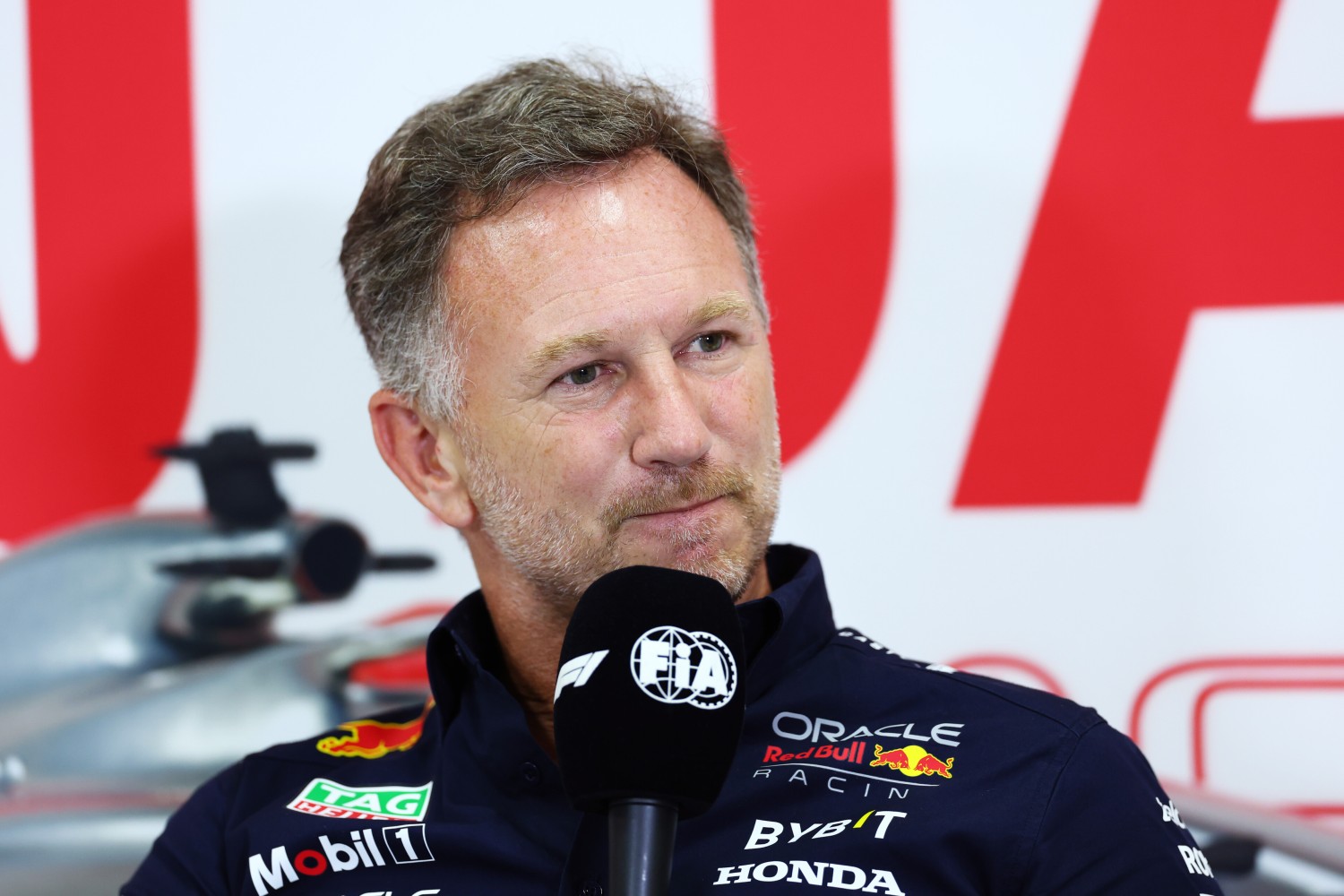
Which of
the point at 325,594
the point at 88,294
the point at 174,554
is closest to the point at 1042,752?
the point at 325,594

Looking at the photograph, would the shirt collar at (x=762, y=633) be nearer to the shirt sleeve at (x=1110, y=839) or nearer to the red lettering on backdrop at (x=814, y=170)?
the shirt sleeve at (x=1110, y=839)

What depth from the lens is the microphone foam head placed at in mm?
803

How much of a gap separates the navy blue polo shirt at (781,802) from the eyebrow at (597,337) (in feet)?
0.81

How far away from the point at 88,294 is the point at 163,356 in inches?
5.3

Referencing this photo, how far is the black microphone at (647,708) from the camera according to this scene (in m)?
0.79

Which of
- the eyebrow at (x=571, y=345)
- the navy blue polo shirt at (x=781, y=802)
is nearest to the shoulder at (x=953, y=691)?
the navy blue polo shirt at (x=781, y=802)

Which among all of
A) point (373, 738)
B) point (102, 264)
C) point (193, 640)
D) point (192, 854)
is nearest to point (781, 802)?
point (373, 738)

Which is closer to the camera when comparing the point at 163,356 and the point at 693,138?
→ the point at 693,138

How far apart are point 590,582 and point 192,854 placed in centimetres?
50

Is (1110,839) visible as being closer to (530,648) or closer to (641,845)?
(641,845)

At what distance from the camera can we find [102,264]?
1.85 m

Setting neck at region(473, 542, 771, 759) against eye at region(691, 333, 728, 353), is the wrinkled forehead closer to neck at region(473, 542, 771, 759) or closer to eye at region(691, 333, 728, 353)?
eye at region(691, 333, 728, 353)

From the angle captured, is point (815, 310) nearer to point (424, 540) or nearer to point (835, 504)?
point (835, 504)

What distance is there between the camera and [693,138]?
1375 mm
